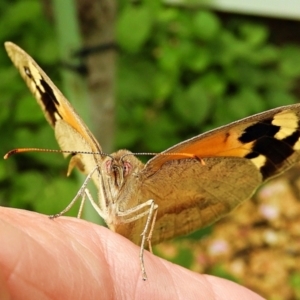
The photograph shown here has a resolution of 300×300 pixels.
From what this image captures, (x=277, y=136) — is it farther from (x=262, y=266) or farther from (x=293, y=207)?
(x=293, y=207)

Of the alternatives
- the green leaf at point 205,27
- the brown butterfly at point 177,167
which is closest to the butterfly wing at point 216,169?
the brown butterfly at point 177,167

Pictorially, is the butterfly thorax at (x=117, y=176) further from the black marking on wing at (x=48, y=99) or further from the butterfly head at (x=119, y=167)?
the black marking on wing at (x=48, y=99)

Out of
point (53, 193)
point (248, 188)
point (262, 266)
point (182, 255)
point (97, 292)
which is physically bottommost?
point (262, 266)

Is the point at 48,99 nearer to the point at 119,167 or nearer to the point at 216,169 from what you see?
the point at 119,167

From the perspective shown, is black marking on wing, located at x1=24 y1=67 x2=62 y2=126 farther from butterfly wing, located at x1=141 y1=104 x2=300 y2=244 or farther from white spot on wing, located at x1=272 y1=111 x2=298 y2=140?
white spot on wing, located at x1=272 y1=111 x2=298 y2=140

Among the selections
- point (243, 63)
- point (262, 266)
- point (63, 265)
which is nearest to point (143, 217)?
point (63, 265)

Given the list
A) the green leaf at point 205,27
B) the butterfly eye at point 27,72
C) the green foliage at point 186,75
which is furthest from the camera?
the green leaf at point 205,27
